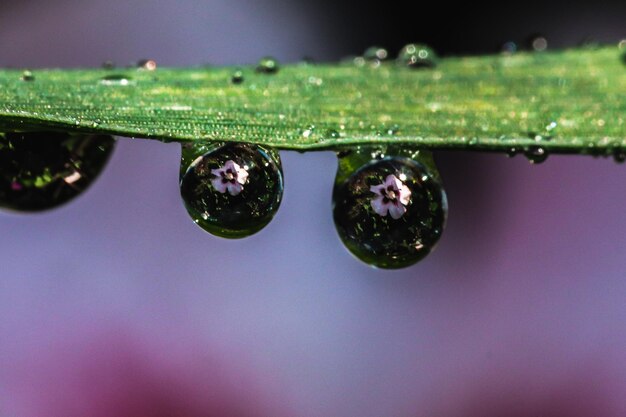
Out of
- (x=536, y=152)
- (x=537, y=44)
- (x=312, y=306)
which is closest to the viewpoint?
(x=536, y=152)

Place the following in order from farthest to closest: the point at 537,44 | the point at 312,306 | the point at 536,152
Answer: the point at 312,306, the point at 537,44, the point at 536,152

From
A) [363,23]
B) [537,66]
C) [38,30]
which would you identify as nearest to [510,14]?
[363,23]

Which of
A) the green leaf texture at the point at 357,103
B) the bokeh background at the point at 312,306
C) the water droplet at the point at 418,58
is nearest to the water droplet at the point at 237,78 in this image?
the green leaf texture at the point at 357,103

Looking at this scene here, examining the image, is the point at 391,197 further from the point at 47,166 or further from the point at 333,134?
the point at 47,166

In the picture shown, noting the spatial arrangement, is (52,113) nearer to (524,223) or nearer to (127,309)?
(127,309)

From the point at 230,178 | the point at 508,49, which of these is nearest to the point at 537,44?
the point at 508,49

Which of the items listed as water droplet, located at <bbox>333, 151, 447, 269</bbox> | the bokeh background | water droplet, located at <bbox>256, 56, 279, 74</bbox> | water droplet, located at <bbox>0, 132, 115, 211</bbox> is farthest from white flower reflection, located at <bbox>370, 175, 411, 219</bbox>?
the bokeh background

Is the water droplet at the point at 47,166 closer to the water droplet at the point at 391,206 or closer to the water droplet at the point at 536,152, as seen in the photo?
the water droplet at the point at 391,206

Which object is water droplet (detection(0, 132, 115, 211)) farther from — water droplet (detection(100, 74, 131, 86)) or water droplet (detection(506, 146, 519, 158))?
water droplet (detection(506, 146, 519, 158))
